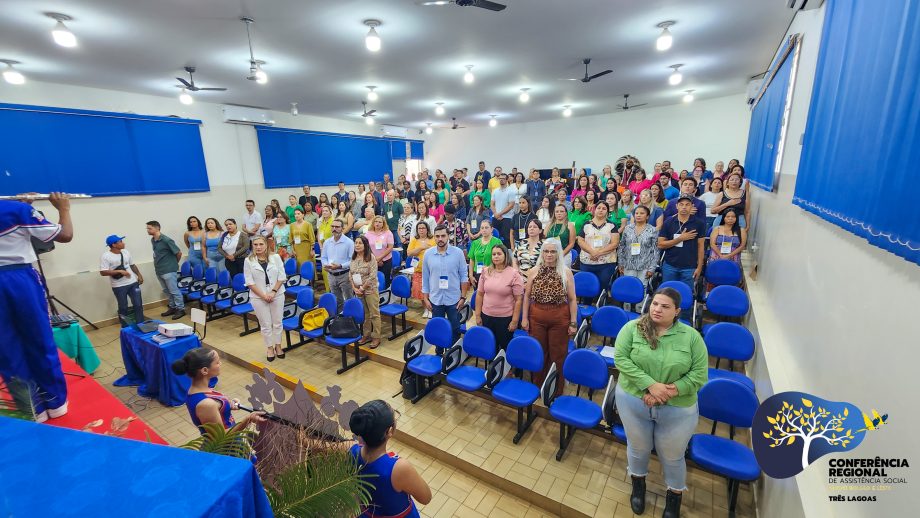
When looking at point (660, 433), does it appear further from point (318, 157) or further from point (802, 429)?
point (318, 157)

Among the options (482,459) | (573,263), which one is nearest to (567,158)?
(573,263)

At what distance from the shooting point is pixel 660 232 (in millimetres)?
4508

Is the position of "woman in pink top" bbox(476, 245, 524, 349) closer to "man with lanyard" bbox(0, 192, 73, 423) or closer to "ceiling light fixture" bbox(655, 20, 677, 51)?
"man with lanyard" bbox(0, 192, 73, 423)

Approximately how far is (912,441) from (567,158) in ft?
44.3

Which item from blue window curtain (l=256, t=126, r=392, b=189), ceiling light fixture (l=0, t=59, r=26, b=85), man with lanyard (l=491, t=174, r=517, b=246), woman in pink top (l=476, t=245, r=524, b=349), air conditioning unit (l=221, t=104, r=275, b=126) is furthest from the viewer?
blue window curtain (l=256, t=126, r=392, b=189)

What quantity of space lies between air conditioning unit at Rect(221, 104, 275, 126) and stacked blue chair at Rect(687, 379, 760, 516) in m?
10.4

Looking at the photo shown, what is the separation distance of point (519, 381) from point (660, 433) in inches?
49.9

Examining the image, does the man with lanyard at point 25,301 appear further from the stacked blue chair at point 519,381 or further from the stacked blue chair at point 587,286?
the stacked blue chair at point 587,286

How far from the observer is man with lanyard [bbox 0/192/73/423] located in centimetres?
227

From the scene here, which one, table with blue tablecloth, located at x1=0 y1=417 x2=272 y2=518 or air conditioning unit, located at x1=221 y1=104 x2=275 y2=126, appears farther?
air conditioning unit, located at x1=221 y1=104 x2=275 y2=126

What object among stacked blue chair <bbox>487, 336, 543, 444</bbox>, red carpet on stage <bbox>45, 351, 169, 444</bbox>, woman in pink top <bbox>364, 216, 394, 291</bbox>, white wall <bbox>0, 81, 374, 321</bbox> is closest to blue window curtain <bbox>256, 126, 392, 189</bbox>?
white wall <bbox>0, 81, 374, 321</bbox>

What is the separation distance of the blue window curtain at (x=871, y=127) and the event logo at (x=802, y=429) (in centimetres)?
63

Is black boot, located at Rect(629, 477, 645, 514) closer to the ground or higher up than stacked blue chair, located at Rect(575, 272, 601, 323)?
closer to the ground

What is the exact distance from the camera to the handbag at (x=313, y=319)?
479 cm
